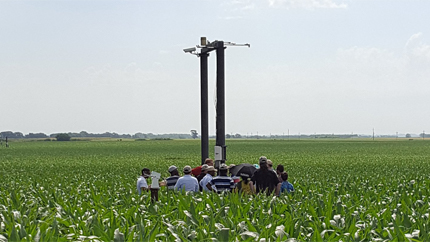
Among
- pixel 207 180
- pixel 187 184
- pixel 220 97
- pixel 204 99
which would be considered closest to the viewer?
pixel 187 184

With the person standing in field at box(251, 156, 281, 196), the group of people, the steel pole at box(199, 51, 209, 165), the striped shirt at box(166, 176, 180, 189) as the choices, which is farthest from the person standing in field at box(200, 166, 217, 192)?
the steel pole at box(199, 51, 209, 165)

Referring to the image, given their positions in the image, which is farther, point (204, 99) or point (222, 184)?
point (204, 99)

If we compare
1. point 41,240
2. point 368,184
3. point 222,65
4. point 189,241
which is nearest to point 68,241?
point 41,240

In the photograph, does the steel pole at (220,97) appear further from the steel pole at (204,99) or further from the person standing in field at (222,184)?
the person standing in field at (222,184)

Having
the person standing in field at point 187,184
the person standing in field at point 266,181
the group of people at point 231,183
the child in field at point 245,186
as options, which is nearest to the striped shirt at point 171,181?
the group of people at point 231,183

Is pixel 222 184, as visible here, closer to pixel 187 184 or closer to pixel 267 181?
pixel 187 184

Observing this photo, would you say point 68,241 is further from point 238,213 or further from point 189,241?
point 238,213

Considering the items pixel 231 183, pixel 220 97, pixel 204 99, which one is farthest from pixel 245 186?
pixel 204 99

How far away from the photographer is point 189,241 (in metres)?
7.14

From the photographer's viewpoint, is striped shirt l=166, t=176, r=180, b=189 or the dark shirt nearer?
the dark shirt

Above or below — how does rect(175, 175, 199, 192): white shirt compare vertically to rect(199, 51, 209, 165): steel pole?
below

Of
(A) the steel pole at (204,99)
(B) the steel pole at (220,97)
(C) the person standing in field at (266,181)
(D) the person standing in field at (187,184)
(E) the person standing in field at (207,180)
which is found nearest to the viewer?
(D) the person standing in field at (187,184)

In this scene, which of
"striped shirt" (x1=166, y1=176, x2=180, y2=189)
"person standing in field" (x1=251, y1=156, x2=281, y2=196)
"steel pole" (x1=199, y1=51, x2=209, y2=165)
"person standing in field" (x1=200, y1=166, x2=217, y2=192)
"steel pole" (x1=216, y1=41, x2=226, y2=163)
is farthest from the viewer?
"steel pole" (x1=199, y1=51, x2=209, y2=165)

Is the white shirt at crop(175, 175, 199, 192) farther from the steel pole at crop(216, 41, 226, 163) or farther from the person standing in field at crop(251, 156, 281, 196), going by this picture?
the steel pole at crop(216, 41, 226, 163)
